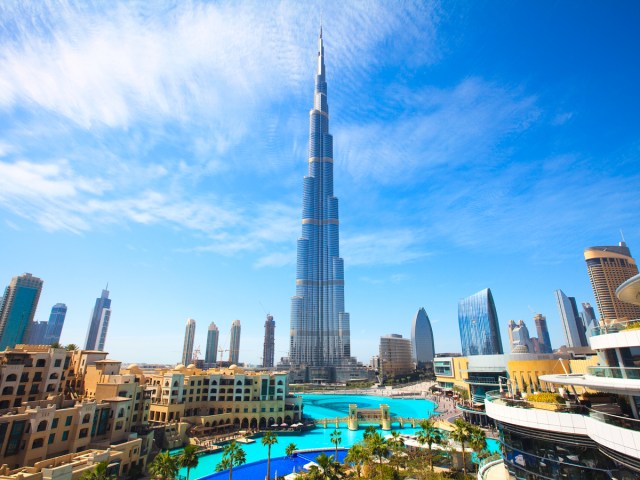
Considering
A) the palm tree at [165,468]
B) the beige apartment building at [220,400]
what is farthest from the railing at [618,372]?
the beige apartment building at [220,400]

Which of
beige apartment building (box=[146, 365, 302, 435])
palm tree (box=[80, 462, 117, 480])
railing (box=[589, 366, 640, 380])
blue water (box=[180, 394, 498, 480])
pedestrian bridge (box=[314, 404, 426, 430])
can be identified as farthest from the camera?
pedestrian bridge (box=[314, 404, 426, 430])

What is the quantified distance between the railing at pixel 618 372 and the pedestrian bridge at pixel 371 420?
7696 centimetres

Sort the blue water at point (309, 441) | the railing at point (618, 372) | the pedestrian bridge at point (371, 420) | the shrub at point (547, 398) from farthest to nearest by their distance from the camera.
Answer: the pedestrian bridge at point (371, 420) < the blue water at point (309, 441) < the shrub at point (547, 398) < the railing at point (618, 372)

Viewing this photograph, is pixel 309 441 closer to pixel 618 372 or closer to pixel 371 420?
pixel 371 420

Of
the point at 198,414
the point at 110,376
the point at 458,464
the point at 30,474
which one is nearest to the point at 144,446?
the point at 110,376

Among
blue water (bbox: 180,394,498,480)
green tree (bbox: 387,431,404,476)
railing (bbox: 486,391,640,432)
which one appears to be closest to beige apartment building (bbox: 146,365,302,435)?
blue water (bbox: 180,394,498,480)

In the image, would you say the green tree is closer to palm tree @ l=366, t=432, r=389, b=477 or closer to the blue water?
palm tree @ l=366, t=432, r=389, b=477

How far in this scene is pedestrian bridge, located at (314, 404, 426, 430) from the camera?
305 feet

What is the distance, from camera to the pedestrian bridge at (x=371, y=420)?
92875 mm

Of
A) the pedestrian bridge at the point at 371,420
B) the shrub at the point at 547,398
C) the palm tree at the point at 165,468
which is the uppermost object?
the shrub at the point at 547,398

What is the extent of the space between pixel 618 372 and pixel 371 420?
3311 inches

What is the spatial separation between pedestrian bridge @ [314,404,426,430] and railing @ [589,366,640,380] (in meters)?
77.0

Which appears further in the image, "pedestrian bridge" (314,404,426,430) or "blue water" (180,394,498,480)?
"pedestrian bridge" (314,404,426,430)

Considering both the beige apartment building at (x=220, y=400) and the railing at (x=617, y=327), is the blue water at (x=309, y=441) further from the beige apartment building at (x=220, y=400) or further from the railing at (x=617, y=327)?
the railing at (x=617, y=327)
